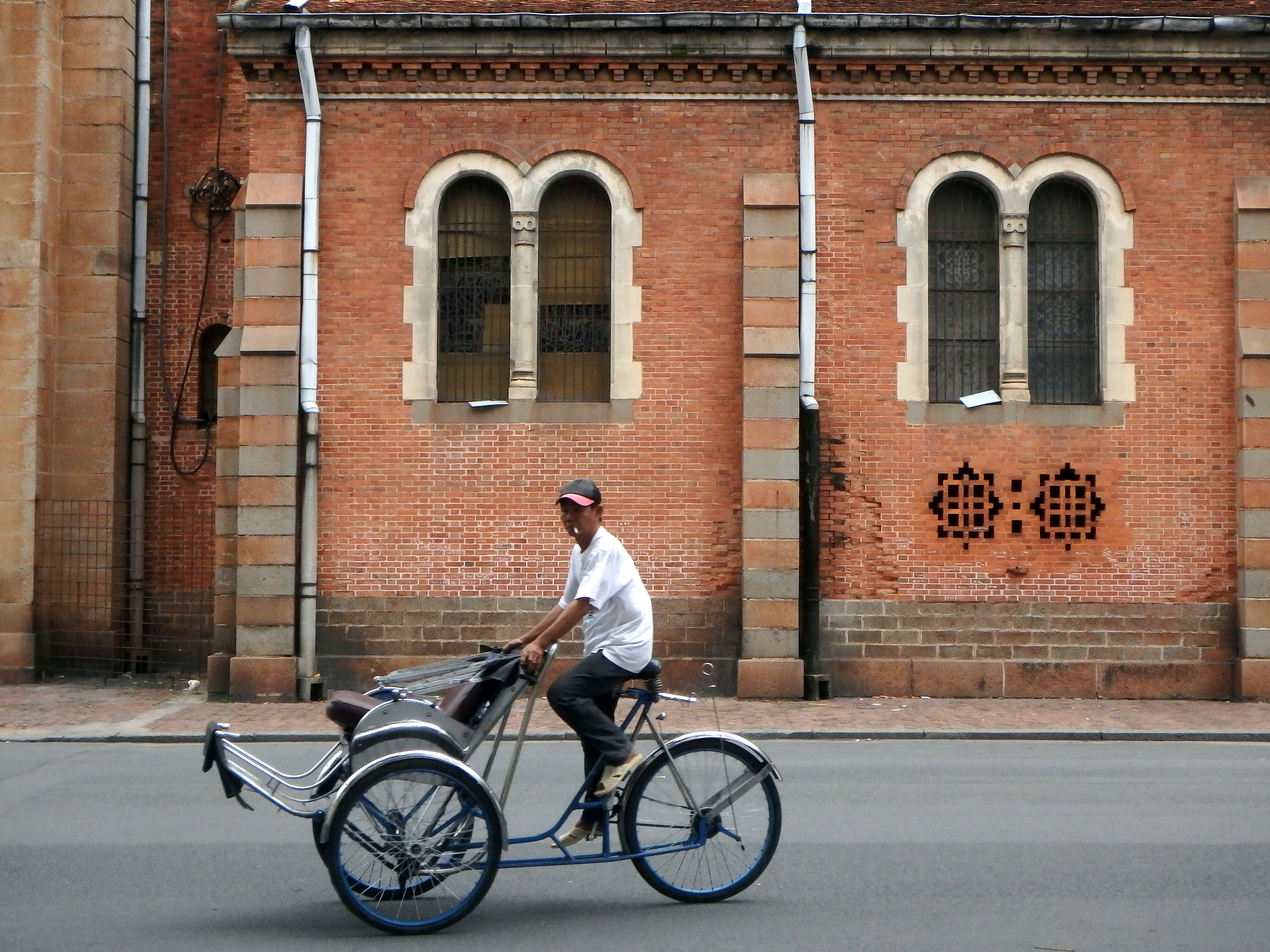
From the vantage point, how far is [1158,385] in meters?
16.0

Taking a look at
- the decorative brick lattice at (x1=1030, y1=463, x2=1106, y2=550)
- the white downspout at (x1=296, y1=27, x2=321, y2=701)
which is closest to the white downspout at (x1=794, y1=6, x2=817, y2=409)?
the decorative brick lattice at (x1=1030, y1=463, x2=1106, y2=550)

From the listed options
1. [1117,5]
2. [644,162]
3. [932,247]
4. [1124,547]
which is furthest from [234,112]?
[1124,547]

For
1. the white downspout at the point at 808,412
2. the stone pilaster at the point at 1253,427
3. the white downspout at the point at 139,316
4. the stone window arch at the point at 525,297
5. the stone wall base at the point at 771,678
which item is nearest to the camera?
the stone wall base at the point at 771,678

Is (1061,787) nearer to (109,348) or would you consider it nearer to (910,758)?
(910,758)

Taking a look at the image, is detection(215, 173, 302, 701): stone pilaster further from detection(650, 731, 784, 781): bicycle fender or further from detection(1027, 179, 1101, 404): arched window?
detection(650, 731, 784, 781): bicycle fender

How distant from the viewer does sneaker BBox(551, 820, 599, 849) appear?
6.84 metres

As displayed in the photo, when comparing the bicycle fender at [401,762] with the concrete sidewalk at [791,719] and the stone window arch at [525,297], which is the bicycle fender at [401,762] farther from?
the stone window arch at [525,297]

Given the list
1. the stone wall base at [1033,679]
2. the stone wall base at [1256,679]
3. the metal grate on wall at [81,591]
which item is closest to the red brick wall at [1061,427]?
the stone wall base at [1033,679]

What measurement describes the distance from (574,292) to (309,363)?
3011 mm

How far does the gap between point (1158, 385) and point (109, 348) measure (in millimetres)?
12400

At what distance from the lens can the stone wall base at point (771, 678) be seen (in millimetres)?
15414

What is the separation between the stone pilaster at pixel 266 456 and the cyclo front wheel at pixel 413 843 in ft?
31.1

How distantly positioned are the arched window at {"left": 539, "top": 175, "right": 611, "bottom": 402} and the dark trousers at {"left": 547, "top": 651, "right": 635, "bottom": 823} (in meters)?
9.47

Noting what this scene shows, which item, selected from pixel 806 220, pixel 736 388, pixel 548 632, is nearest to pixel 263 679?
pixel 736 388
